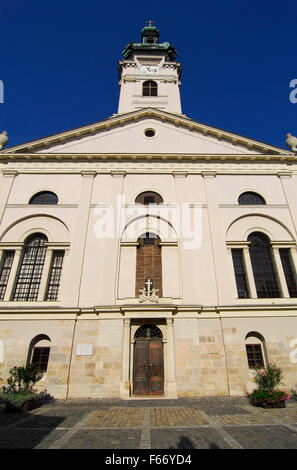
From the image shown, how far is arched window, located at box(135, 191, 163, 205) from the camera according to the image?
56.7ft

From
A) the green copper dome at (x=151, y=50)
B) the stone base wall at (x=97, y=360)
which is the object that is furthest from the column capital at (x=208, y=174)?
the green copper dome at (x=151, y=50)

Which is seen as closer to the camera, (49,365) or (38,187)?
(49,365)

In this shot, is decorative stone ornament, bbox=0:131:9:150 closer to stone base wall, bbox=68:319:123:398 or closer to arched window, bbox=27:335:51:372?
arched window, bbox=27:335:51:372

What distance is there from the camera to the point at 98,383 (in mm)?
12164

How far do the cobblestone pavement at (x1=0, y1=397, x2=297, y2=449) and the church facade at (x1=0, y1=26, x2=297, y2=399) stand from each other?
170 centimetres

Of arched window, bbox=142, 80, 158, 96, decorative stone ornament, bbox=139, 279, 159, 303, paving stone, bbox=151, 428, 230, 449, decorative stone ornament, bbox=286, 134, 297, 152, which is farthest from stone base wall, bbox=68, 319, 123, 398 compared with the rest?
arched window, bbox=142, 80, 158, 96

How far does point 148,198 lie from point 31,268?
8.52 m

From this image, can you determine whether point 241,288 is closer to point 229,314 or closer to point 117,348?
point 229,314

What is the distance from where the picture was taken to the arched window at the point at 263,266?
14906 millimetres

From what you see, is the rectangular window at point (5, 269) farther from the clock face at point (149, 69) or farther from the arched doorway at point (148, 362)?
the clock face at point (149, 69)

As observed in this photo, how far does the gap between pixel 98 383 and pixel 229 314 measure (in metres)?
7.33

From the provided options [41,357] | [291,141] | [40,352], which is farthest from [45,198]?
[291,141]

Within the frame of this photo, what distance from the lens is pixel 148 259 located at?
15.4 meters
